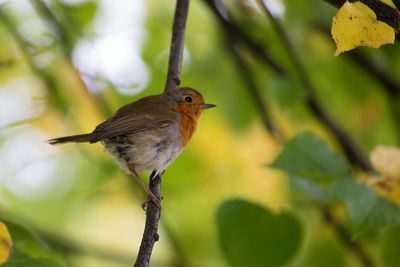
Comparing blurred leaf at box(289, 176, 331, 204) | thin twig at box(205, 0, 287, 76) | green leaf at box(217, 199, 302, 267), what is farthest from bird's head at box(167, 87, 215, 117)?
green leaf at box(217, 199, 302, 267)

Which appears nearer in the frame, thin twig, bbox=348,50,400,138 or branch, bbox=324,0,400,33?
branch, bbox=324,0,400,33

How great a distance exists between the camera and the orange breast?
5.06 metres

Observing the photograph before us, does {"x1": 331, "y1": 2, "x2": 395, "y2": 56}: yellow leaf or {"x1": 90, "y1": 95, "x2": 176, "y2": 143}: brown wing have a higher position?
{"x1": 331, "y1": 2, "x2": 395, "y2": 56}: yellow leaf

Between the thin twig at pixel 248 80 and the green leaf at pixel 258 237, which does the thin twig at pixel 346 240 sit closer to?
the thin twig at pixel 248 80

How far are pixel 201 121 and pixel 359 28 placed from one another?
4.29 m

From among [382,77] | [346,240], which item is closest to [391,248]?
[346,240]

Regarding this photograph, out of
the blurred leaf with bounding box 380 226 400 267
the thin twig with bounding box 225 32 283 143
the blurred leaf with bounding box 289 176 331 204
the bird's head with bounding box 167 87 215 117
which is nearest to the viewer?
the blurred leaf with bounding box 380 226 400 267

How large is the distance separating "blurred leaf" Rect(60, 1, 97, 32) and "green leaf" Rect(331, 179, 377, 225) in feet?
9.63

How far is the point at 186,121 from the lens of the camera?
17.3ft

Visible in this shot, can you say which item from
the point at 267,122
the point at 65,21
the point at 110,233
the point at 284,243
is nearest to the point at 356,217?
the point at 284,243

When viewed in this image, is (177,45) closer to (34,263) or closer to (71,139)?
(71,139)

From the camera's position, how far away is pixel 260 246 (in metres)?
3.90

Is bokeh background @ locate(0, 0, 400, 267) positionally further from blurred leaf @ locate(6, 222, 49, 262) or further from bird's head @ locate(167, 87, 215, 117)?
blurred leaf @ locate(6, 222, 49, 262)

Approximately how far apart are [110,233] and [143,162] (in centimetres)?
288
